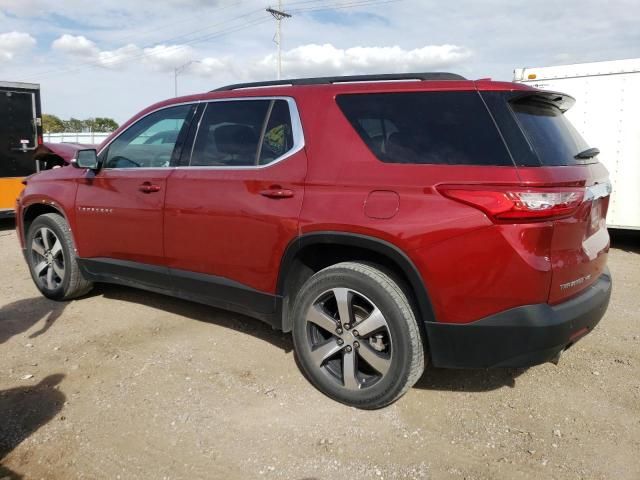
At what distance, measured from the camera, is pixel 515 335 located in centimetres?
262

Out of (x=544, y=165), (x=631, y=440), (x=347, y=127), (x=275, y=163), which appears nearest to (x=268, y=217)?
(x=275, y=163)

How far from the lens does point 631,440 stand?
2.85m

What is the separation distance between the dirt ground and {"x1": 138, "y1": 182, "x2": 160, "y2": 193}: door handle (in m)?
1.10

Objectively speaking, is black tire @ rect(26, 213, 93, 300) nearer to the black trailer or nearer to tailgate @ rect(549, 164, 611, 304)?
tailgate @ rect(549, 164, 611, 304)

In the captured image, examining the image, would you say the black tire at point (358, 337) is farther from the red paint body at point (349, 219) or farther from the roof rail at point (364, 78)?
the roof rail at point (364, 78)

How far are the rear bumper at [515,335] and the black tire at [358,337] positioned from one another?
0.54 ft

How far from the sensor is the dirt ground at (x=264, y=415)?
2.62m

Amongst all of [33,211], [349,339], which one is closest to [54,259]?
[33,211]

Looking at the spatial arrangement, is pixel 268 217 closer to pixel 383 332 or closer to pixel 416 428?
pixel 383 332

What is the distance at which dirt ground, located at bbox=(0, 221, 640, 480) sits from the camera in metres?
2.62

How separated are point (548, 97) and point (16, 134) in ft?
30.5

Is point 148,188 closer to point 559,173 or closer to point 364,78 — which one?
point 364,78

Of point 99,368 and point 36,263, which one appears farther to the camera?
point 36,263

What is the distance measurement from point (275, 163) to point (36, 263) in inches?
119
